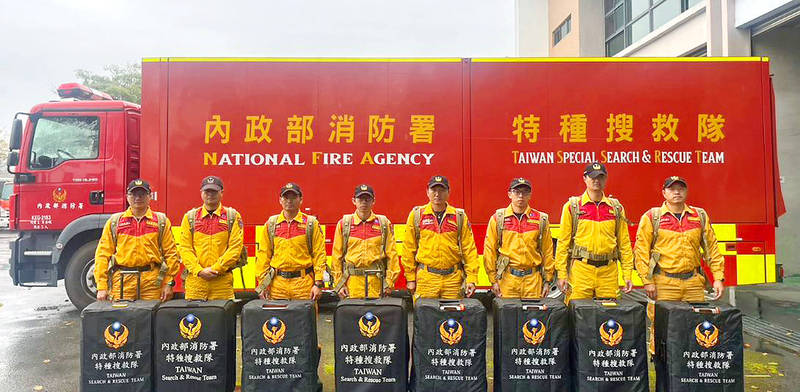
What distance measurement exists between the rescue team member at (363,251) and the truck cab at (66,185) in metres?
3.54

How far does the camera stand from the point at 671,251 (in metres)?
3.98

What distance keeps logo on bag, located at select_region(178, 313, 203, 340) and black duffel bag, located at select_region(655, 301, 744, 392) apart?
122 inches

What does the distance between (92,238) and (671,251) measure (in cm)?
637

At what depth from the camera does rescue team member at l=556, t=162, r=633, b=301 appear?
407 cm

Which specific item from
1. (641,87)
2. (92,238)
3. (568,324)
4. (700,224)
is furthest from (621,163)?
(92,238)

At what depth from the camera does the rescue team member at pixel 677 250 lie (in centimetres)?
→ 395

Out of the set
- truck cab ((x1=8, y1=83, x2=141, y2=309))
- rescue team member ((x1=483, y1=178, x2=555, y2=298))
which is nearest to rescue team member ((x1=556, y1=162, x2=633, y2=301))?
rescue team member ((x1=483, y1=178, x2=555, y2=298))

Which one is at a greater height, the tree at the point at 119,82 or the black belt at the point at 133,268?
the tree at the point at 119,82

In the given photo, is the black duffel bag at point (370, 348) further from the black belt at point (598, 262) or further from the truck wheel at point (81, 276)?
the truck wheel at point (81, 276)

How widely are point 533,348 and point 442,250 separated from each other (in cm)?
113

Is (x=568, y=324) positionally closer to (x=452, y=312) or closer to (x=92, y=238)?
(x=452, y=312)

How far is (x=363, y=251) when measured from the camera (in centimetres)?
412

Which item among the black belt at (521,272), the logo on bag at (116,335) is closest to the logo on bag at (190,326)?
the logo on bag at (116,335)

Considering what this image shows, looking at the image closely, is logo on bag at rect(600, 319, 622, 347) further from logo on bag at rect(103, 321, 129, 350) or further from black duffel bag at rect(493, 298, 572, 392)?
logo on bag at rect(103, 321, 129, 350)
